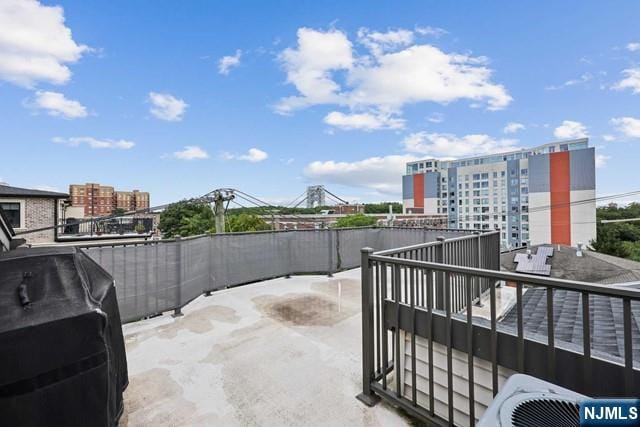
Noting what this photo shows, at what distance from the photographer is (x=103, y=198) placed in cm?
6119

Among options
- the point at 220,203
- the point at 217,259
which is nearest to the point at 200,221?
the point at 220,203

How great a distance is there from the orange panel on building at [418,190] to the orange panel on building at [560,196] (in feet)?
58.2

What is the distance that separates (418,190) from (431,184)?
261 cm

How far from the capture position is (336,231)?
709cm

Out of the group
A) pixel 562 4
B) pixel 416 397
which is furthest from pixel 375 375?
pixel 562 4

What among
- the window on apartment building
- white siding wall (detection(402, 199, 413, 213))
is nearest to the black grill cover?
the window on apartment building

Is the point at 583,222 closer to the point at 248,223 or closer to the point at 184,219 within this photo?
the point at 248,223

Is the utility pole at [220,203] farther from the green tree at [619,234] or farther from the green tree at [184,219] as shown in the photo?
the green tree at [619,234]

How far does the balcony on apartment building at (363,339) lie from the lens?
153 centimetres

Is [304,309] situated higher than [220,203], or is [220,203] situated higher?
[220,203]

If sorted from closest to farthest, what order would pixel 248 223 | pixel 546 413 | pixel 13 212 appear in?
pixel 546 413 → pixel 13 212 → pixel 248 223

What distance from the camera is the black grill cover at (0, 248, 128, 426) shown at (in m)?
1.35

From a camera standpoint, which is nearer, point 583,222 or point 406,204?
point 583,222

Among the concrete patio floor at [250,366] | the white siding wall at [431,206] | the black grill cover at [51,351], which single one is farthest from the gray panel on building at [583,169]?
the black grill cover at [51,351]
